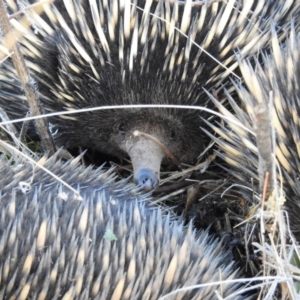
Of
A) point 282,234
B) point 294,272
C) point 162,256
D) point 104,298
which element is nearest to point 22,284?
point 104,298

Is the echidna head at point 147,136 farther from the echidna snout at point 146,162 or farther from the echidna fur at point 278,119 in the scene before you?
the echidna fur at point 278,119

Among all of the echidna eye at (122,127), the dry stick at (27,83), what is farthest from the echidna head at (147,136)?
the dry stick at (27,83)

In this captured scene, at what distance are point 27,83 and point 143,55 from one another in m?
0.36

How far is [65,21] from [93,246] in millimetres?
792

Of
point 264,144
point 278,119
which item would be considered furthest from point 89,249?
point 278,119

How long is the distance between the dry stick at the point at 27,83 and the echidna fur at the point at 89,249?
0.70 feet

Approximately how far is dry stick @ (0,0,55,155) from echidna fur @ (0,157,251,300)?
0.21m

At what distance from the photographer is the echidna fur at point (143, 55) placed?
1.95m

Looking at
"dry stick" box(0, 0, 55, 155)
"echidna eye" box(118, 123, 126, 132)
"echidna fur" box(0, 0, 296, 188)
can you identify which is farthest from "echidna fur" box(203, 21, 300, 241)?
"dry stick" box(0, 0, 55, 155)

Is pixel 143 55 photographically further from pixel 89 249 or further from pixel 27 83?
pixel 89 249

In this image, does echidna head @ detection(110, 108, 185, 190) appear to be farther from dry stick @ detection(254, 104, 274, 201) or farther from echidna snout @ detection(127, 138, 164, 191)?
dry stick @ detection(254, 104, 274, 201)

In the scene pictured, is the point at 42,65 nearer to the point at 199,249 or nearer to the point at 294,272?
the point at 199,249

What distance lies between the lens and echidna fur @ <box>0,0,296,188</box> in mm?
1950

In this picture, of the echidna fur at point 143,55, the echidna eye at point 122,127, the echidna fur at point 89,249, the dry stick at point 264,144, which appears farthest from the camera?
the echidna eye at point 122,127
